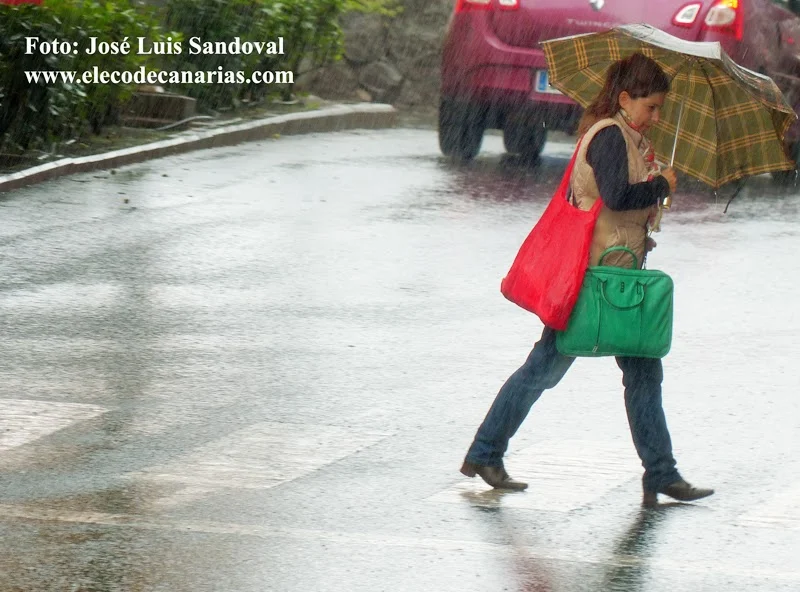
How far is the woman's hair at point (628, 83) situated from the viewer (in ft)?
20.6

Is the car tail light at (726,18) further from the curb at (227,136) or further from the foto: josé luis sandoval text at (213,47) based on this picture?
the foto: josé luis sandoval text at (213,47)

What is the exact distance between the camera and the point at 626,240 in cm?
630

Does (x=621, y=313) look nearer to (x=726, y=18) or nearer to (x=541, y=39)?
(x=541, y=39)

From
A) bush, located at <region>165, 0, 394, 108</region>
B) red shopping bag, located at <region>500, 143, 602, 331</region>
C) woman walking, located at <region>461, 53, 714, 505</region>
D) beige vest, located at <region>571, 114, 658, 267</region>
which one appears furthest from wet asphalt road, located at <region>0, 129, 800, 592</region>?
bush, located at <region>165, 0, 394, 108</region>

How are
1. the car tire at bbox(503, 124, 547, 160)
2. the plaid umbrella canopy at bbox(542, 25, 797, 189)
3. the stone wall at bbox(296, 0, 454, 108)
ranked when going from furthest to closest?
the stone wall at bbox(296, 0, 454, 108), the car tire at bbox(503, 124, 547, 160), the plaid umbrella canopy at bbox(542, 25, 797, 189)

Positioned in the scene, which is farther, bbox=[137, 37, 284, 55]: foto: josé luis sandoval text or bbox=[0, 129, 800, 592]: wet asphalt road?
bbox=[137, 37, 284, 55]: foto: josé luis sandoval text

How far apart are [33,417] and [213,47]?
10115 millimetres

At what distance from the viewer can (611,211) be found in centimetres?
627

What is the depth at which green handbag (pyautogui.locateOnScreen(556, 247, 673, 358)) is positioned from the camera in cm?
624

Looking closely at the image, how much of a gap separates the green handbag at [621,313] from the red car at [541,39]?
316 inches

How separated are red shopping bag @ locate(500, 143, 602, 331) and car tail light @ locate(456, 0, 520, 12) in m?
8.44

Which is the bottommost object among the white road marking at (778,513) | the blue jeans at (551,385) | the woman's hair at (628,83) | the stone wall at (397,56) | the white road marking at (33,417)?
the stone wall at (397,56)

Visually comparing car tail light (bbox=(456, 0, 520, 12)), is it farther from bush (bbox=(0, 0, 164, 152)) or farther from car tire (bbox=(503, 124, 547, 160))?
bush (bbox=(0, 0, 164, 152))

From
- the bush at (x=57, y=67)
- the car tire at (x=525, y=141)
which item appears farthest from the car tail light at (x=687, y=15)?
the bush at (x=57, y=67)
